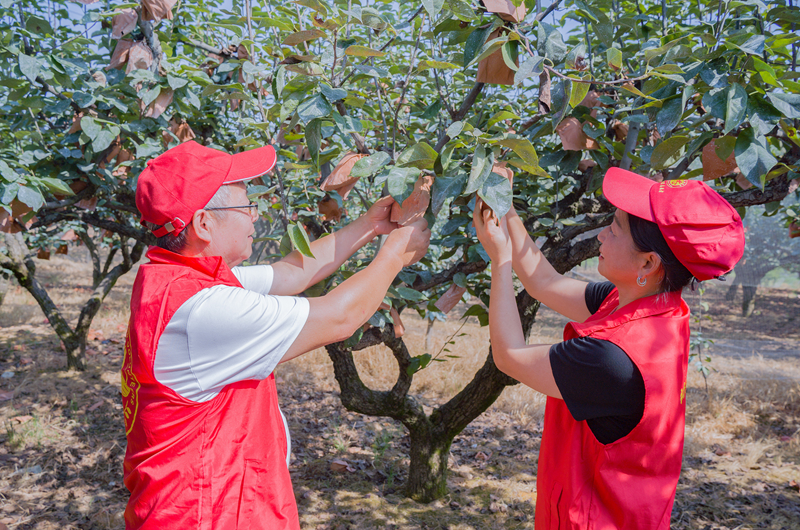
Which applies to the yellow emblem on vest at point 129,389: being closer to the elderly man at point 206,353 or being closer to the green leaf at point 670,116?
the elderly man at point 206,353

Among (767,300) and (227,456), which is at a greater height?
(227,456)

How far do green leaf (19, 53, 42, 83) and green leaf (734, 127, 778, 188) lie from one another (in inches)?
91.6

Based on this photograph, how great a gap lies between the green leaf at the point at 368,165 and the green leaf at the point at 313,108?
0.15 meters

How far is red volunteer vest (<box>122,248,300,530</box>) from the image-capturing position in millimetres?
1088

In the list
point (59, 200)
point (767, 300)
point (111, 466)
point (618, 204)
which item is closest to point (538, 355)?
point (618, 204)

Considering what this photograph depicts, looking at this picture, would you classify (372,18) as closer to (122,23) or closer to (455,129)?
(455,129)

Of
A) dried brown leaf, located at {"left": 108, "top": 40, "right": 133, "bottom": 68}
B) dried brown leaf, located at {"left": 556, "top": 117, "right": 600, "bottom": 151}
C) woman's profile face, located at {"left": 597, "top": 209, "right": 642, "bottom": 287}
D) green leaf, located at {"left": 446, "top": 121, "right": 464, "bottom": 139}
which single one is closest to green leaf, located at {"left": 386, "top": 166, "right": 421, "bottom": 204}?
green leaf, located at {"left": 446, "top": 121, "right": 464, "bottom": 139}

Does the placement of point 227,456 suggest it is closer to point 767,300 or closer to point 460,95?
point 460,95

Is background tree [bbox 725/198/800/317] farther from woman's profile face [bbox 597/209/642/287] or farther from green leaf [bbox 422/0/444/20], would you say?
green leaf [bbox 422/0/444/20]

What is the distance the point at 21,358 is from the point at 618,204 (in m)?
7.32

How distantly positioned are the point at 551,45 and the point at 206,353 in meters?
1.01

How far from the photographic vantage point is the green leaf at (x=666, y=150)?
4.57 feet

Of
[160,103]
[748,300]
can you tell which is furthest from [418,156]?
[748,300]

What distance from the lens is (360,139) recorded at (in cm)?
159
